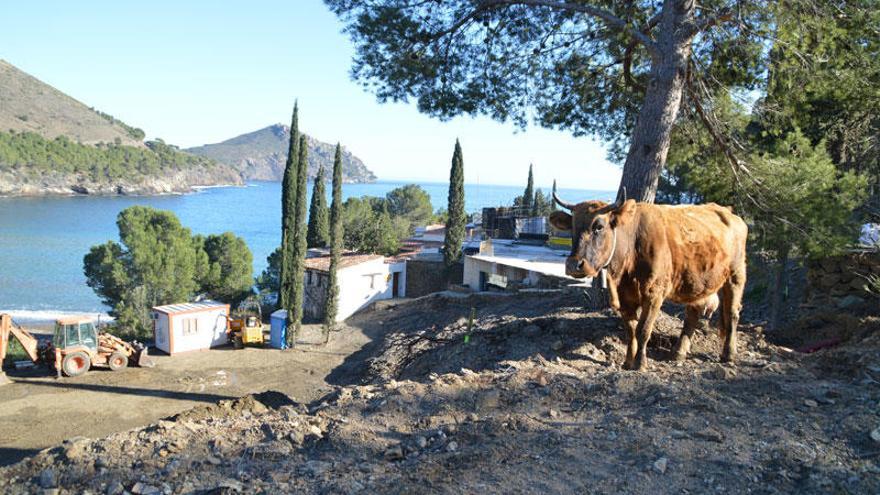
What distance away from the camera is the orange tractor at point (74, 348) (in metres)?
19.5

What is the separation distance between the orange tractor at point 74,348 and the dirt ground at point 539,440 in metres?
18.2

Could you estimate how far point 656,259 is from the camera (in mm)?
5844

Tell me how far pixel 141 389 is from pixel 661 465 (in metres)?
19.1

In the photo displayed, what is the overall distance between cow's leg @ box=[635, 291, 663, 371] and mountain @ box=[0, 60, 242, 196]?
139 metres

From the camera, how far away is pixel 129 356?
69.6 feet

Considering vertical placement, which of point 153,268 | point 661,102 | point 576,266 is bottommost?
point 153,268

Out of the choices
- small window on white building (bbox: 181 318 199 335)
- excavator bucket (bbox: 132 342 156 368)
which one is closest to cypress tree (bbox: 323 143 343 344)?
small window on white building (bbox: 181 318 199 335)

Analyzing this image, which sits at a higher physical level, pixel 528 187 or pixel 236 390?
pixel 528 187

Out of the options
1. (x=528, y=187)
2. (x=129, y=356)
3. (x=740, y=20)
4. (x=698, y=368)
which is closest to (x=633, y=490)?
(x=698, y=368)

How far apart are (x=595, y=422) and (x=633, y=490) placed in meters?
1.12

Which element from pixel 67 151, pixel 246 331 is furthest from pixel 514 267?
pixel 67 151

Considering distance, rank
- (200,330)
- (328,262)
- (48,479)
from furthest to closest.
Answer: (328,262), (200,330), (48,479)

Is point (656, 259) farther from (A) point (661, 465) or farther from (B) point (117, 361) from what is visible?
(B) point (117, 361)

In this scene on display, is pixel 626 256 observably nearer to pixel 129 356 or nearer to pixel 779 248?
pixel 779 248
